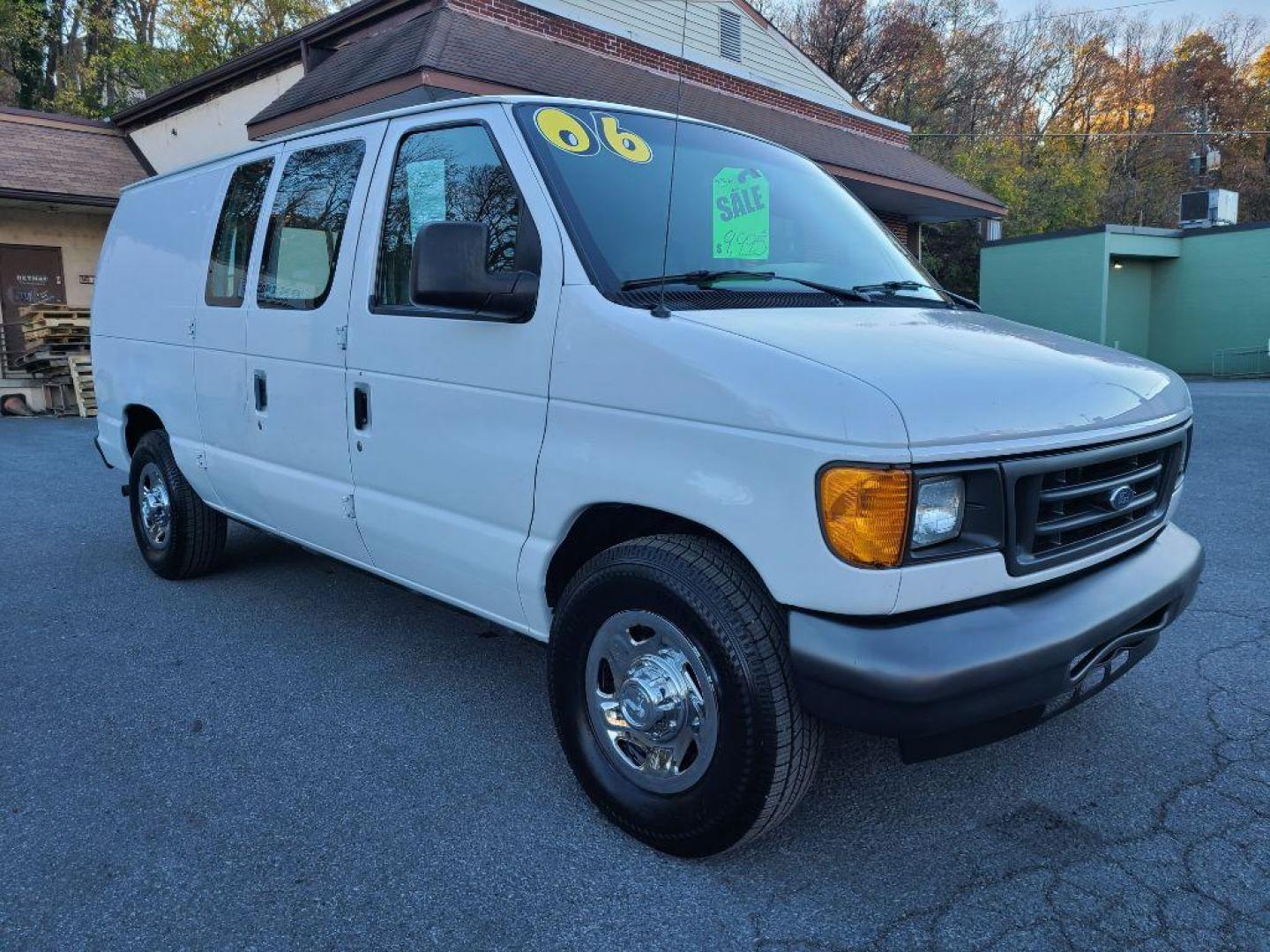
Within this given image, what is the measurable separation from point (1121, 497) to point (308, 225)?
3.14 m

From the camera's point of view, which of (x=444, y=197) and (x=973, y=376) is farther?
(x=444, y=197)

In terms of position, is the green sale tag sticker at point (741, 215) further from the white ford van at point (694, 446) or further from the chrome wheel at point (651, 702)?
Result: the chrome wheel at point (651, 702)

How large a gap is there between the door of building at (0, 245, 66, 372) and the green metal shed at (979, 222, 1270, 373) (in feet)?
73.8

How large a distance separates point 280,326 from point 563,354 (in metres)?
1.71

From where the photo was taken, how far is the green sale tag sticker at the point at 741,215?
10.1 feet

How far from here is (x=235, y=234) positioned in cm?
434

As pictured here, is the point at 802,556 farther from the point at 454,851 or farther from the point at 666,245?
the point at 454,851

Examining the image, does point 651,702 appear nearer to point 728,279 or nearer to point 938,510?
point 938,510

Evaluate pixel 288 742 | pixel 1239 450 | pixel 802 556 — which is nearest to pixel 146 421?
pixel 288 742

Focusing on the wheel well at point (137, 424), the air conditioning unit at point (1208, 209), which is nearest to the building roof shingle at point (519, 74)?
the wheel well at point (137, 424)

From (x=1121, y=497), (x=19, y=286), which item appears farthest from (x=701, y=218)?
(x=19, y=286)

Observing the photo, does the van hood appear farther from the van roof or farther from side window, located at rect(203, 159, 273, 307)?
side window, located at rect(203, 159, 273, 307)

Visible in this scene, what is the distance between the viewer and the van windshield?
2.81m

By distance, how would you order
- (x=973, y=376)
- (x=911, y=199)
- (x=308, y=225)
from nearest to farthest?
(x=973, y=376) < (x=308, y=225) < (x=911, y=199)
